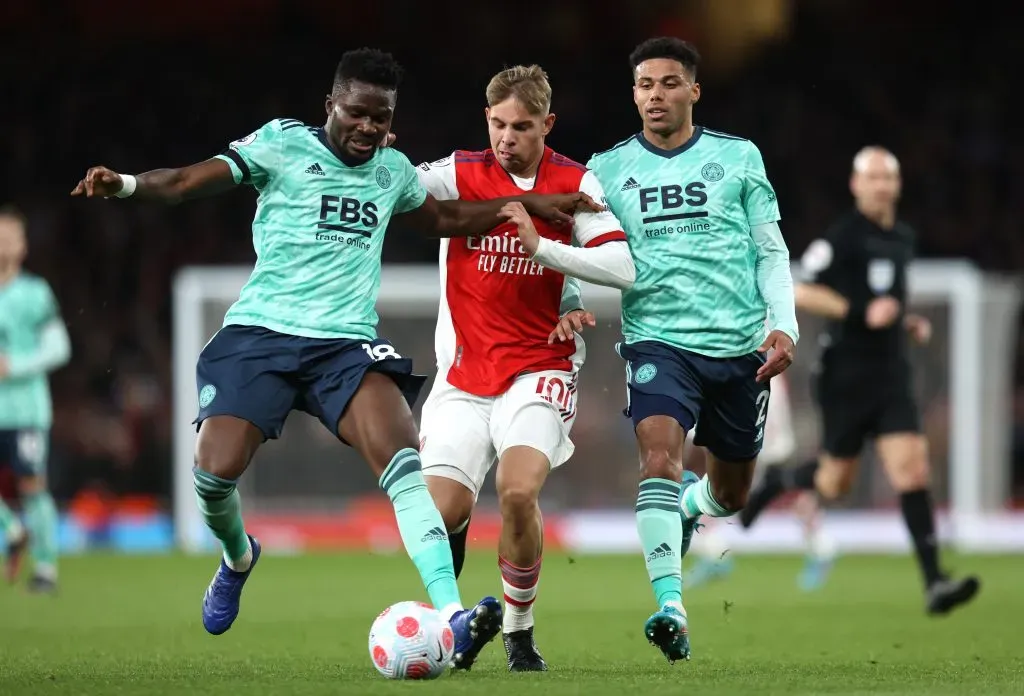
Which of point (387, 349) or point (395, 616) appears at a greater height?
point (387, 349)

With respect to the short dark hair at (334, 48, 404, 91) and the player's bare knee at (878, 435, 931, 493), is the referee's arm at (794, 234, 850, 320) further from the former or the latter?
the short dark hair at (334, 48, 404, 91)

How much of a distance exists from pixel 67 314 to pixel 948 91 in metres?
12.0

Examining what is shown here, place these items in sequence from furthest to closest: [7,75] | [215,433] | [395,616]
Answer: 1. [7,75]
2. [215,433]
3. [395,616]

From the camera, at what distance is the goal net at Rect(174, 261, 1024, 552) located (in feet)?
52.6

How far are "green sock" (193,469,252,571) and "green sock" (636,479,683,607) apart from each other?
5.07ft

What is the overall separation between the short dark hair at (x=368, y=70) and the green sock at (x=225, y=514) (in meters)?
1.52

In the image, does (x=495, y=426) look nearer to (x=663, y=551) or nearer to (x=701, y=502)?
(x=663, y=551)

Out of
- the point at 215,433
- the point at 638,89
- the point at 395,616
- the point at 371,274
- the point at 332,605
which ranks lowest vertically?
the point at 332,605

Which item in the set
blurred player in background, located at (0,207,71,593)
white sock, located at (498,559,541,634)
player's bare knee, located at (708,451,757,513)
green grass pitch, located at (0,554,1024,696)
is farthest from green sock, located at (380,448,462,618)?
blurred player in background, located at (0,207,71,593)

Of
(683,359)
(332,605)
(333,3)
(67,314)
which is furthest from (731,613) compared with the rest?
(333,3)

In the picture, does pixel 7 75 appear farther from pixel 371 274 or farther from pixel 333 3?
pixel 371 274

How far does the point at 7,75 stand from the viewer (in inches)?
850

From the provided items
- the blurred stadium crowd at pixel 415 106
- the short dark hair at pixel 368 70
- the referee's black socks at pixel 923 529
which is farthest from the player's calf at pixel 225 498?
the blurred stadium crowd at pixel 415 106

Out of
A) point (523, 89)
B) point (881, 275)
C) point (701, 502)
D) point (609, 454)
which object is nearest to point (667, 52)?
point (523, 89)
